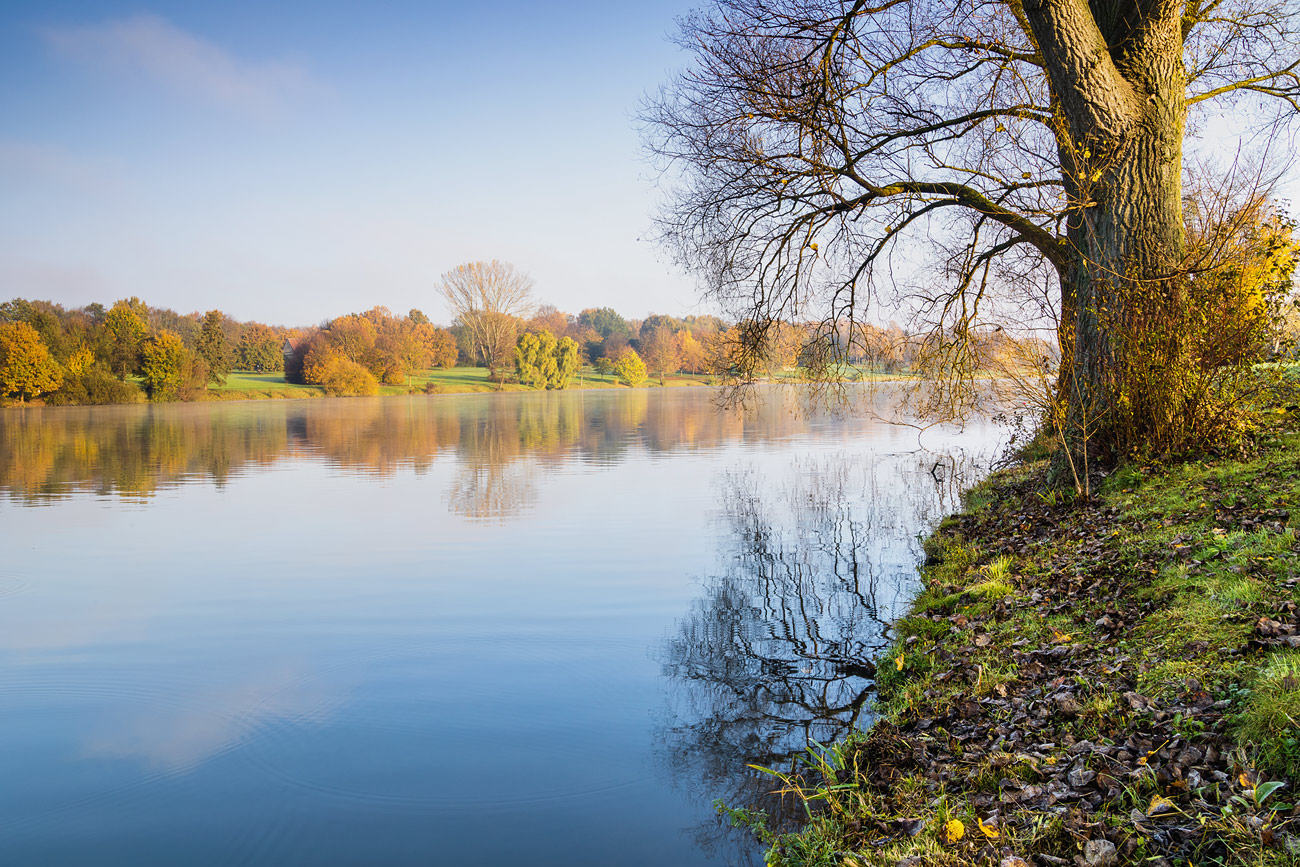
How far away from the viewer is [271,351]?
89.1 metres

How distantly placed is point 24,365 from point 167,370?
10.4m

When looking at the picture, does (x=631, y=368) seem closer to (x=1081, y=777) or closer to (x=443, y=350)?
(x=443, y=350)

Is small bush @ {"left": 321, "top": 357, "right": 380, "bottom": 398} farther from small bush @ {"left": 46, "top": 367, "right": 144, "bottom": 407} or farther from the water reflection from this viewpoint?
the water reflection

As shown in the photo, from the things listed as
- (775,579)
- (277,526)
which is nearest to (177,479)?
(277,526)

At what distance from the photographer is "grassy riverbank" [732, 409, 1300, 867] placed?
2926 millimetres

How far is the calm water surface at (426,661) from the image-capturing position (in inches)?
178

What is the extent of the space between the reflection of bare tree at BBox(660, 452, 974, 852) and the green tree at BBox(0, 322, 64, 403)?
58.5 metres

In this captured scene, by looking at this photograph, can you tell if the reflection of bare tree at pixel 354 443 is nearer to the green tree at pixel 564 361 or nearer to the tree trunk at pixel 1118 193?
the tree trunk at pixel 1118 193

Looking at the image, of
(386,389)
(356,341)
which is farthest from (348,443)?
(356,341)

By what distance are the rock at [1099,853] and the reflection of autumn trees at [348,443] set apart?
10.9 m

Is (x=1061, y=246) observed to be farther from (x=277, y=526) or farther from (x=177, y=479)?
(x=177, y=479)

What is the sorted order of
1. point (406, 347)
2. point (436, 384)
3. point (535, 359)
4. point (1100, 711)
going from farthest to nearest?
1. point (535, 359)
2. point (406, 347)
3. point (436, 384)
4. point (1100, 711)

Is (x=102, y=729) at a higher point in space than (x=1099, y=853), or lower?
lower

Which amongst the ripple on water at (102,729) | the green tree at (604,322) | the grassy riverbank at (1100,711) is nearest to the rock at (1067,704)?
the grassy riverbank at (1100,711)
